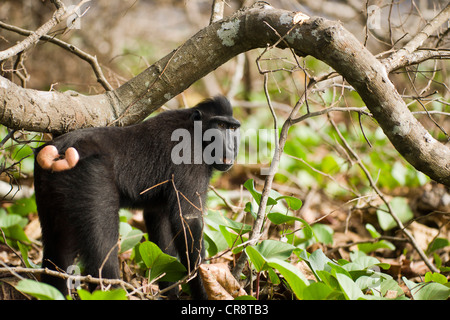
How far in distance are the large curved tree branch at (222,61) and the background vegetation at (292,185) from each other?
0.27 meters

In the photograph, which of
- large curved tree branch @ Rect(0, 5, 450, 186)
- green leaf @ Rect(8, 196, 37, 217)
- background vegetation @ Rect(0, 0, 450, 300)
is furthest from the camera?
green leaf @ Rect(8, 196, 37, 217)

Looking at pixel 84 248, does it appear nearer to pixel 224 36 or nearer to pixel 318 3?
pixel 224 36

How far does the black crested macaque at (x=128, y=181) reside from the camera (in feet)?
11.8

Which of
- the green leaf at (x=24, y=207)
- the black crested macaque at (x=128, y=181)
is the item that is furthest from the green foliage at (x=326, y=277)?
the green leaf at (x=24, y=207)

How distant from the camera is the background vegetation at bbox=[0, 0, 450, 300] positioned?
363 cm

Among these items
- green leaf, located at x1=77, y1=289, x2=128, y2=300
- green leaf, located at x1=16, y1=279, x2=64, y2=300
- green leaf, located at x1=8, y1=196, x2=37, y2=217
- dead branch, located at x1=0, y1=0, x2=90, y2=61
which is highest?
dead branch, located at x1=0, y1=0, x2=90, y2=61

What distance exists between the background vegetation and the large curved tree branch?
0.27m

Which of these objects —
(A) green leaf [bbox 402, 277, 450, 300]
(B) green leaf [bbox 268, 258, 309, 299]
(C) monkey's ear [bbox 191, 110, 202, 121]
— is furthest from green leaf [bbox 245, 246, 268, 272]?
(C) monkey's ear [bbox 191, 110, 202, 121]

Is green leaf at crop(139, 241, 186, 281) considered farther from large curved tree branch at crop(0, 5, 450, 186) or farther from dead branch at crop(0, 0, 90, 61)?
dead branch at crop(0, 0, 90, 61)

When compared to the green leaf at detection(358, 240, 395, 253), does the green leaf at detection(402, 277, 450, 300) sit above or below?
below

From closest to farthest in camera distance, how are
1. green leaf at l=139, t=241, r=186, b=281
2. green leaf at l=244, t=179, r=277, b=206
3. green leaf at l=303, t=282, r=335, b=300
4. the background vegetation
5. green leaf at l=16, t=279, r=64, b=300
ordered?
green leaf at l=16, t=279, r=64, b=300, green leaf at l=303, t=282, r=335, b=300, green leaf at l=139, t=241, r=186, b=281, the background vegetation, green leaf at l=244, t=179, r=277, b=206

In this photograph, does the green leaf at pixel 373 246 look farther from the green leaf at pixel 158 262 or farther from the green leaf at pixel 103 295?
the green leaf at pixel 103 295

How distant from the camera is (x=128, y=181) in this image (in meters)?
3.98
